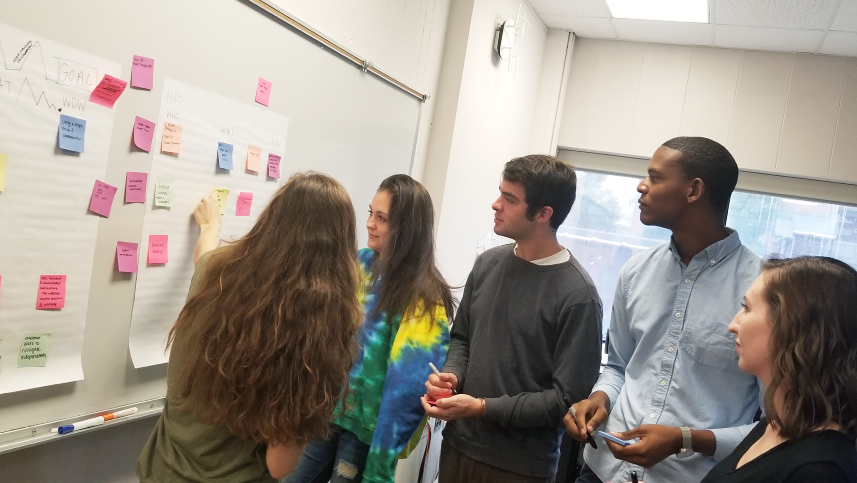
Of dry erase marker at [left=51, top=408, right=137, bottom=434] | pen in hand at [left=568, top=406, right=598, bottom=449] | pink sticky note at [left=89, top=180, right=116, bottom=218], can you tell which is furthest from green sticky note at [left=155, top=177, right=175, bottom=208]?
pen in hand at [left=568, top=406, right=598, bottom=449]

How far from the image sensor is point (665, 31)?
384 cm

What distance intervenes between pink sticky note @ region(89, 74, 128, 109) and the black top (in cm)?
149

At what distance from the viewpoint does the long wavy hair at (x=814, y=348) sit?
1.07m

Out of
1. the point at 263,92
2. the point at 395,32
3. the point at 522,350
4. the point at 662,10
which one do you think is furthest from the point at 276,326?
Result: the point at 662,10

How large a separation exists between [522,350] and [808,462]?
0.81 metres

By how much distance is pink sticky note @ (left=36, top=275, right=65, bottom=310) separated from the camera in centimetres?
133

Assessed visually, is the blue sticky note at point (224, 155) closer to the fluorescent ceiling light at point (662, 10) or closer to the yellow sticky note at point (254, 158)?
the yellow sticky note at point (254, 158)

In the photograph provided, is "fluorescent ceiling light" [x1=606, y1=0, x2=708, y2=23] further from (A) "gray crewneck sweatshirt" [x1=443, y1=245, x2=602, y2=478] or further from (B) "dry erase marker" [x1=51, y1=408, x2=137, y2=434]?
(B) "dry erase marker" [x1=51, y1=408, x2=137, y2=434]

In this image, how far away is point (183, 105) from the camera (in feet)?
5.22

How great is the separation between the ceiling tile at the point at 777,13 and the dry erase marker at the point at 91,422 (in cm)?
327

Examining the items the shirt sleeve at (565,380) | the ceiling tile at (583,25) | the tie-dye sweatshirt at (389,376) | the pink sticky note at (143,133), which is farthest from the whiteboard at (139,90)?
the ceiling tile at (583,25)

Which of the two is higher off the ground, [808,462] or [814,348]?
[814,348]

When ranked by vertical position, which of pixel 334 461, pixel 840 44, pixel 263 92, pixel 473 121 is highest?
pixel 840 44

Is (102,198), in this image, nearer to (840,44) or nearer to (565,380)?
(565,380)
